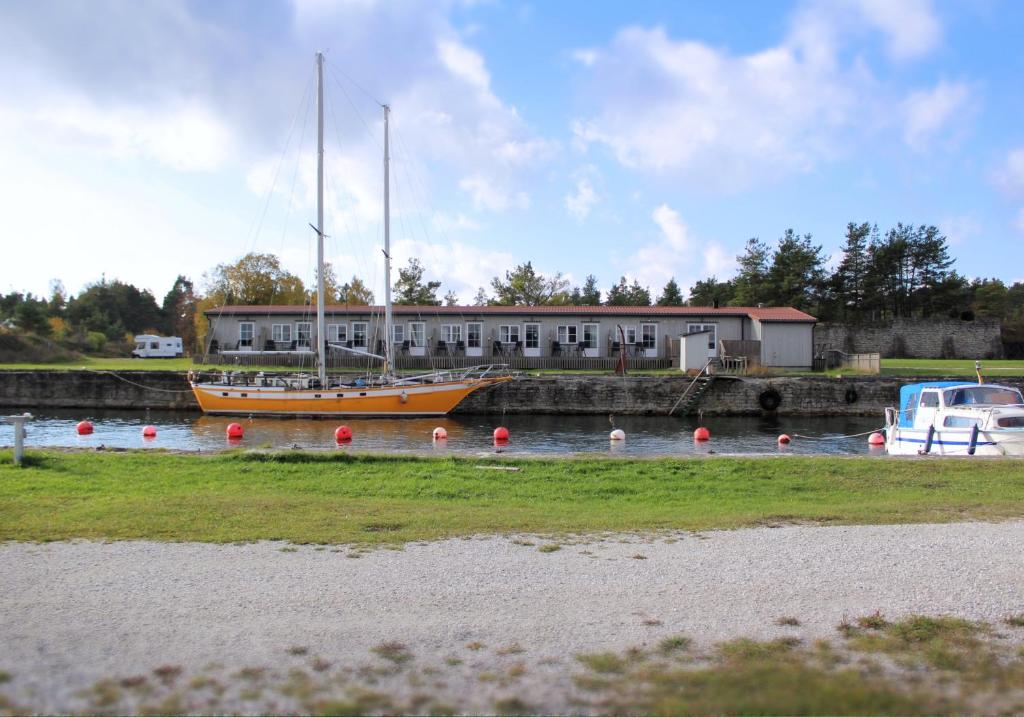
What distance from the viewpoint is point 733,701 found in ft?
13.5

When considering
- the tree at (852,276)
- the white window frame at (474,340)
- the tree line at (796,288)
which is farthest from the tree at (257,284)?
the tree at (852,276)

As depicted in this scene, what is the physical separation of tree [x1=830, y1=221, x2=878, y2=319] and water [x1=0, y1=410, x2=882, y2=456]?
4387cm

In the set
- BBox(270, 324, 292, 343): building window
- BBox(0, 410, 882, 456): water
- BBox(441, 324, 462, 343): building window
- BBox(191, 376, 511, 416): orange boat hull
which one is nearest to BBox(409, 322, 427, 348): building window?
BBox(441, 324, 462, 343): building window

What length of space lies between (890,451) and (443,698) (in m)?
20.5

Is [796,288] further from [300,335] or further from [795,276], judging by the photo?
[300,335]

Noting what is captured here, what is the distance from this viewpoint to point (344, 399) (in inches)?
1377

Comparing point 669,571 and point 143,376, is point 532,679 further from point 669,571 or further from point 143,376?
point 143,376

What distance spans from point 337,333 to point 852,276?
2132 inches

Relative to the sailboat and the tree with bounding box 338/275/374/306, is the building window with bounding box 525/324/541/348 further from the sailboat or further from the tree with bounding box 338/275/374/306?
the tree with bounding box 338/275/374/306

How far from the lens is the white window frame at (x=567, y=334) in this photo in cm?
4809

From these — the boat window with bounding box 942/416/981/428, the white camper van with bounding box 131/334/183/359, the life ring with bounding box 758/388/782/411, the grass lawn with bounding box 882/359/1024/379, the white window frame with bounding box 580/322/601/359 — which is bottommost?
the boat window with bounding box 942/416/981/428

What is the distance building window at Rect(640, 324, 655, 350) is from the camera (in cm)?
4794

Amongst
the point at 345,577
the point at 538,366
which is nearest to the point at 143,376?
the point at 538,366

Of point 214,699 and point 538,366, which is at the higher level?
point 538,366
